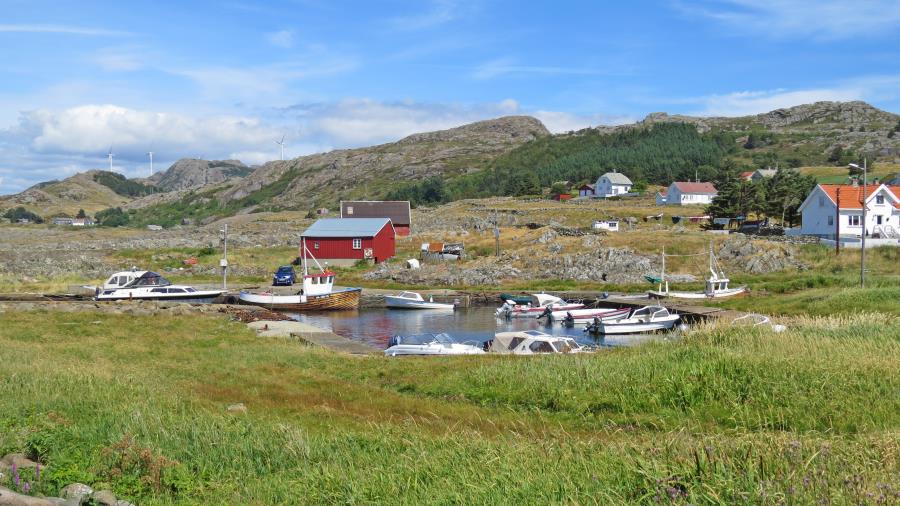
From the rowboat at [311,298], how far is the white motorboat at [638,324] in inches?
897

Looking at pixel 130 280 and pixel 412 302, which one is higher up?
pixel 130 280

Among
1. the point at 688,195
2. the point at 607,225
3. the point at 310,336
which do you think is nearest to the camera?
the point at 310,336

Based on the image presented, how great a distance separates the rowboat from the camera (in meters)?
57.9

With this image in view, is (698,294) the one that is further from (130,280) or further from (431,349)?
(130,280)

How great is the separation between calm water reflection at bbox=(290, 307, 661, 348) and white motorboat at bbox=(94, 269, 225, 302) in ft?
29.3

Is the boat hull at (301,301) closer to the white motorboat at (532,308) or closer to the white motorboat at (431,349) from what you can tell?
the white motorboat at (532,308)

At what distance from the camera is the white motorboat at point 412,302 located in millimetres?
58312

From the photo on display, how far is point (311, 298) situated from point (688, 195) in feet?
287

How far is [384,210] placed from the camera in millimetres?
111438

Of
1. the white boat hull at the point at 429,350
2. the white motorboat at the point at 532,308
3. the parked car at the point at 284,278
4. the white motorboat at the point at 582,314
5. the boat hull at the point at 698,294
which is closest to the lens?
the white boat hull at the point at 429,350

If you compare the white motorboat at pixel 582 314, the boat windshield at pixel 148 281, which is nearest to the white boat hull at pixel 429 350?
the white motorboat at pixel 582 314

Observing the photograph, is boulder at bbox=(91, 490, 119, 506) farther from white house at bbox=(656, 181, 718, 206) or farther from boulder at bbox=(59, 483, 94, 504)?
white house at bbox=(656, 181, 718, 206)

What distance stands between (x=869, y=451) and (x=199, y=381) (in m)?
16.8

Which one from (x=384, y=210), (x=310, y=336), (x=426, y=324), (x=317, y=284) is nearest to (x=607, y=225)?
(x=384, y=210)
